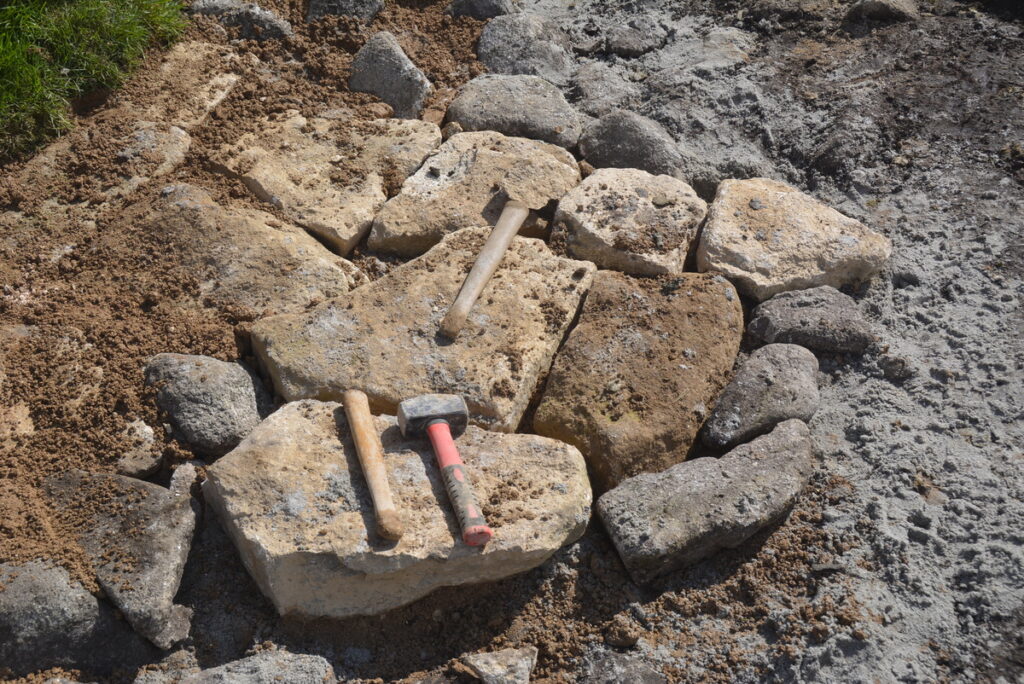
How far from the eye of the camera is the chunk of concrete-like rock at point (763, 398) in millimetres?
3416

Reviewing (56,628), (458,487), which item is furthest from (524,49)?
(56,628)

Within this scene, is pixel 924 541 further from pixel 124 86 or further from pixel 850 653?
pixel 124 86

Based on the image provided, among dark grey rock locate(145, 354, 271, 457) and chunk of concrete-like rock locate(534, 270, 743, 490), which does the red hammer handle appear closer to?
chunk of concrete-like rock locate(534, 270, 743, 490)

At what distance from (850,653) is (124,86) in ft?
12.7

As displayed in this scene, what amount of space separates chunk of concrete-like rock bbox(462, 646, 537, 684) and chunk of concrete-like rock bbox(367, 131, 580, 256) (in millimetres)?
1786

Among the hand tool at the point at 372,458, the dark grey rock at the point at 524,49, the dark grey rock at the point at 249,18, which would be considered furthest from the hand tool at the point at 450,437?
the dark grey rock at the point at 249,18

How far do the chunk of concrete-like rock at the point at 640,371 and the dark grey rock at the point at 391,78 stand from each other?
143cm

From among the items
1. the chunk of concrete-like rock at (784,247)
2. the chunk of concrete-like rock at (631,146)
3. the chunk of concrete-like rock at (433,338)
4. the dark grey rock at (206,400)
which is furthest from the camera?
the chunk of concrete-like rock at (631,146)

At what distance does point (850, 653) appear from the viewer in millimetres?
2898

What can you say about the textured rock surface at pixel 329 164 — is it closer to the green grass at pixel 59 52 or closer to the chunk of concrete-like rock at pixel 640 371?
the green grass at pixel 59 52

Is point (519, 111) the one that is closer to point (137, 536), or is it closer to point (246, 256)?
point (246, 256)

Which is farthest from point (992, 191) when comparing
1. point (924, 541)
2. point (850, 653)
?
point (850, 653)

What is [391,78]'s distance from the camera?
457 centimetres

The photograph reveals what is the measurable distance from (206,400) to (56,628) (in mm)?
850
